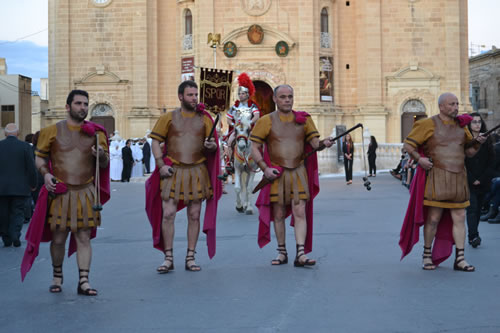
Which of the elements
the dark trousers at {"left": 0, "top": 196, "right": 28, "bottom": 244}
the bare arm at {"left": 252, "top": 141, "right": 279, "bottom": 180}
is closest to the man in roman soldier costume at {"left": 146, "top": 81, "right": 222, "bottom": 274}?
the bare arm at {"left": 252, "top": 141, "right": 279, "bottom": 180}

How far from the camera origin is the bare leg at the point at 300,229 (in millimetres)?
8680

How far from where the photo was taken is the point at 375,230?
41.2 feet

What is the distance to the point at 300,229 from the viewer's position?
28.7 ft

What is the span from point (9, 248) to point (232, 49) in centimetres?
3264

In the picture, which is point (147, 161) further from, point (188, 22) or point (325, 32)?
point (325, 32)

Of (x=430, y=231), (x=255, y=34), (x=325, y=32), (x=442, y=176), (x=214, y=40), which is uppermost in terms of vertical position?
(x=325, y=32)

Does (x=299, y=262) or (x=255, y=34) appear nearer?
(x=299, y=262)

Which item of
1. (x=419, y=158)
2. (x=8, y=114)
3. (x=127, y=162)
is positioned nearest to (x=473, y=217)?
(x=419, y=158)

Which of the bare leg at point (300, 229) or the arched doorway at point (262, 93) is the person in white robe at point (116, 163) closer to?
the arched doorway at point (262, 93)

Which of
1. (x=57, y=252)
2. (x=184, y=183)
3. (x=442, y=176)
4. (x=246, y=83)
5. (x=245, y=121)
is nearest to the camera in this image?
(x=57, y=252)

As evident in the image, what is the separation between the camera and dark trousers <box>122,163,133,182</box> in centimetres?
3161

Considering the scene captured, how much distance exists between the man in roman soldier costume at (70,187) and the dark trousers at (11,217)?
14.5 feet

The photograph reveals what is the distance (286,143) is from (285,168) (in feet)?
0.93

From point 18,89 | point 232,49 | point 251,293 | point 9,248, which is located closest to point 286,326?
point 251,293
